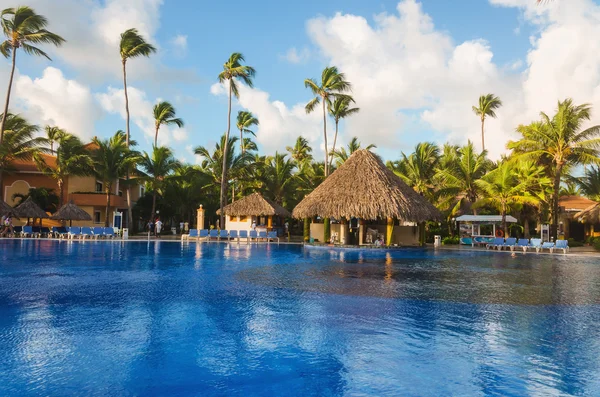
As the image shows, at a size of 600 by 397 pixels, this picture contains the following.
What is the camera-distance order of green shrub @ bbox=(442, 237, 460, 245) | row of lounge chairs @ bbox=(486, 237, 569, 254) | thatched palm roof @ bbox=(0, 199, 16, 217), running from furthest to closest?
green shrub @ bbox=(442, 237, 460, 245) < thatched palm roof @ bbox=(0, 199, 16, 217) < row of lounge chairs @ bbox=(486, 237, 569, 254)

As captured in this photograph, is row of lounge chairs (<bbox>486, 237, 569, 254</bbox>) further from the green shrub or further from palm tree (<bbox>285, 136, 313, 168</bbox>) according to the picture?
palm tree (<bbox>285, 136, 313, 168</bbox>)

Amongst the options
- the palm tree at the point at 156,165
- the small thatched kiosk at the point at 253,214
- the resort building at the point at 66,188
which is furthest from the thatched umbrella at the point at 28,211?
the small thatched kiosk at the point at 253,214

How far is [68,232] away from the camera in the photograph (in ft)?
83.2

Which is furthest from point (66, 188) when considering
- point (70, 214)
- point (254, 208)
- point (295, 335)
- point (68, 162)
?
point (295, 335)

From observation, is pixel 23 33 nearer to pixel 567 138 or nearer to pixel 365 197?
pixel 365 197

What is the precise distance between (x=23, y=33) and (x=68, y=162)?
318 inches

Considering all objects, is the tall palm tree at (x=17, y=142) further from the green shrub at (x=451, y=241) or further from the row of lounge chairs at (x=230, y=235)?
the green shrub at (x=451, y=241)

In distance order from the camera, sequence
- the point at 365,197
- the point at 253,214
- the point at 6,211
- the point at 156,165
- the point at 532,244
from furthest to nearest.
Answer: the point at 156,165
the point at 253,214
the point at 6,211
the point at 365,197
the point at 532,244

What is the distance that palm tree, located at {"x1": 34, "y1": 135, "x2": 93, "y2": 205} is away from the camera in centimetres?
2845

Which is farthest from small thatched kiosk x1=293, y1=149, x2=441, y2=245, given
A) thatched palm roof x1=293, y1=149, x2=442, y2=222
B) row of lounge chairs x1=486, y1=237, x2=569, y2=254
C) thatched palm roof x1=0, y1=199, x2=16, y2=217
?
thatched palm roof x1=0, y1=199, x2=16, y2=217

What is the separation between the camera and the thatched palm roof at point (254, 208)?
28328 mm

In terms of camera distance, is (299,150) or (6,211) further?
(299,150)

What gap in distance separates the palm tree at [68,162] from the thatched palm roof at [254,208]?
9950 millimetres

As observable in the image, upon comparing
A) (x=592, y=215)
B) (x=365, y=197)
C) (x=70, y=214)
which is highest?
(x=365, y=197)
